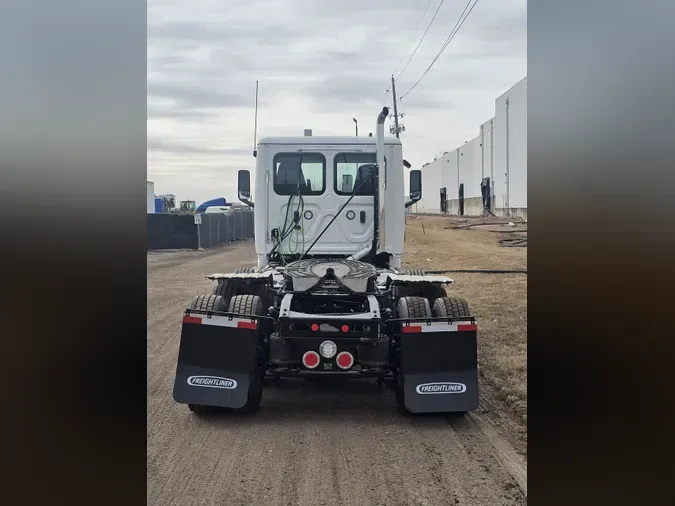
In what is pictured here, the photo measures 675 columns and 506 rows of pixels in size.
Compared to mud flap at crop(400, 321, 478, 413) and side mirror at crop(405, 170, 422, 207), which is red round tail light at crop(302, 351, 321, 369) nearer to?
mud flap at crop(400, 321, 478, 413)

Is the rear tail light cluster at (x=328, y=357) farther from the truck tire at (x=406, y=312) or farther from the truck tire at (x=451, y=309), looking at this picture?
the truck tire at (x=451, y=309)

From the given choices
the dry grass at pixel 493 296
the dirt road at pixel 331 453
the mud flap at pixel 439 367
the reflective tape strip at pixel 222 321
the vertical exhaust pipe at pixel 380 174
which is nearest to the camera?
the dirt road at pixel 331 453

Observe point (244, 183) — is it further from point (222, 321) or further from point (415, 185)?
point (222, 321)

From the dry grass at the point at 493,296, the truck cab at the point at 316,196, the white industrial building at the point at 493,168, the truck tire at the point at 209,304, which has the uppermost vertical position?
the white industrial building at the point at 493,168

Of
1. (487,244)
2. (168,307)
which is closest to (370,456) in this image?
(168,307)

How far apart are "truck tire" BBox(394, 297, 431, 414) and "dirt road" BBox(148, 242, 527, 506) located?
0.73 ft

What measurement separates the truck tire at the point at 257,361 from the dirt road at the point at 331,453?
14 centimetres

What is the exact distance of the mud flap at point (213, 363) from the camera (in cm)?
643

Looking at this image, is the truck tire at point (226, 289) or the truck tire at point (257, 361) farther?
the truck tire at point (226, 289)

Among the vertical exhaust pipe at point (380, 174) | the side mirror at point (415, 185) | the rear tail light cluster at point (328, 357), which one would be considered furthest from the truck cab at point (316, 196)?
the rear tail light cluster at point (328, 357)

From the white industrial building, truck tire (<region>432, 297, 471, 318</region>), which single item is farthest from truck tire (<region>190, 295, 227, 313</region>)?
the white industrial building
